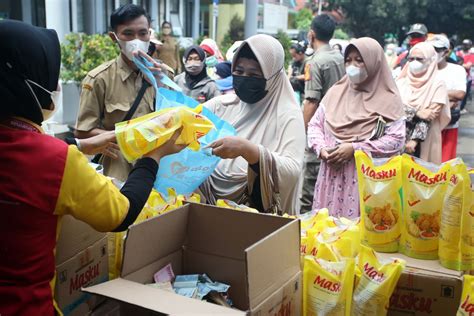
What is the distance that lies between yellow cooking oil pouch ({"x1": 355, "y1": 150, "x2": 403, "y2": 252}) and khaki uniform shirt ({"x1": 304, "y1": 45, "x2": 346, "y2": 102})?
9.47 ft

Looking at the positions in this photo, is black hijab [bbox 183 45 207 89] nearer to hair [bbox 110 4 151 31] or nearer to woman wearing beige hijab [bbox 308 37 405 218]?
woman wearing beige hijab [bbox 308 37 405 218]

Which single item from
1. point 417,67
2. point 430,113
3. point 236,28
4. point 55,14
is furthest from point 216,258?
point 236,28

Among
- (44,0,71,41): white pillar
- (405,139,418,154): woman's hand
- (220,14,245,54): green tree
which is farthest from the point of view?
(220,14,245,54): green tree

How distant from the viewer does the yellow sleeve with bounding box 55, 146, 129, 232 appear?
1.33 metres

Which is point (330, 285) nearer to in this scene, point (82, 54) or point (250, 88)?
point (250, 88)

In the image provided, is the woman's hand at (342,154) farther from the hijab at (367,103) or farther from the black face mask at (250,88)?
the black face mask at (250,88)

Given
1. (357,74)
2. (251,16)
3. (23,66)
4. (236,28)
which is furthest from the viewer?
(236,28)

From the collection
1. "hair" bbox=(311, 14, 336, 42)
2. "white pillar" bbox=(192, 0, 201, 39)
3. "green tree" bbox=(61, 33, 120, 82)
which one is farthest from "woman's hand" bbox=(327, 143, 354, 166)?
"white pillar" bbox=(192, 0, 201, 39)

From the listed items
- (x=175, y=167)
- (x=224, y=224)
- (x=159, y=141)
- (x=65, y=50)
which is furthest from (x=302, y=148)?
(x=65, y=50)

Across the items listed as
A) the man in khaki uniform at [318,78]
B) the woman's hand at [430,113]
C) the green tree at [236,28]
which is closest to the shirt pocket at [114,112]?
the man in khaki uniform at [318,78]

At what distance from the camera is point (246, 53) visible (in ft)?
8.43

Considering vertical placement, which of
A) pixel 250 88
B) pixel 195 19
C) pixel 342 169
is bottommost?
pixel 342 169

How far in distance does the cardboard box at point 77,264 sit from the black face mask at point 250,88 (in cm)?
108

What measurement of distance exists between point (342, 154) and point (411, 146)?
1136 millimetres
